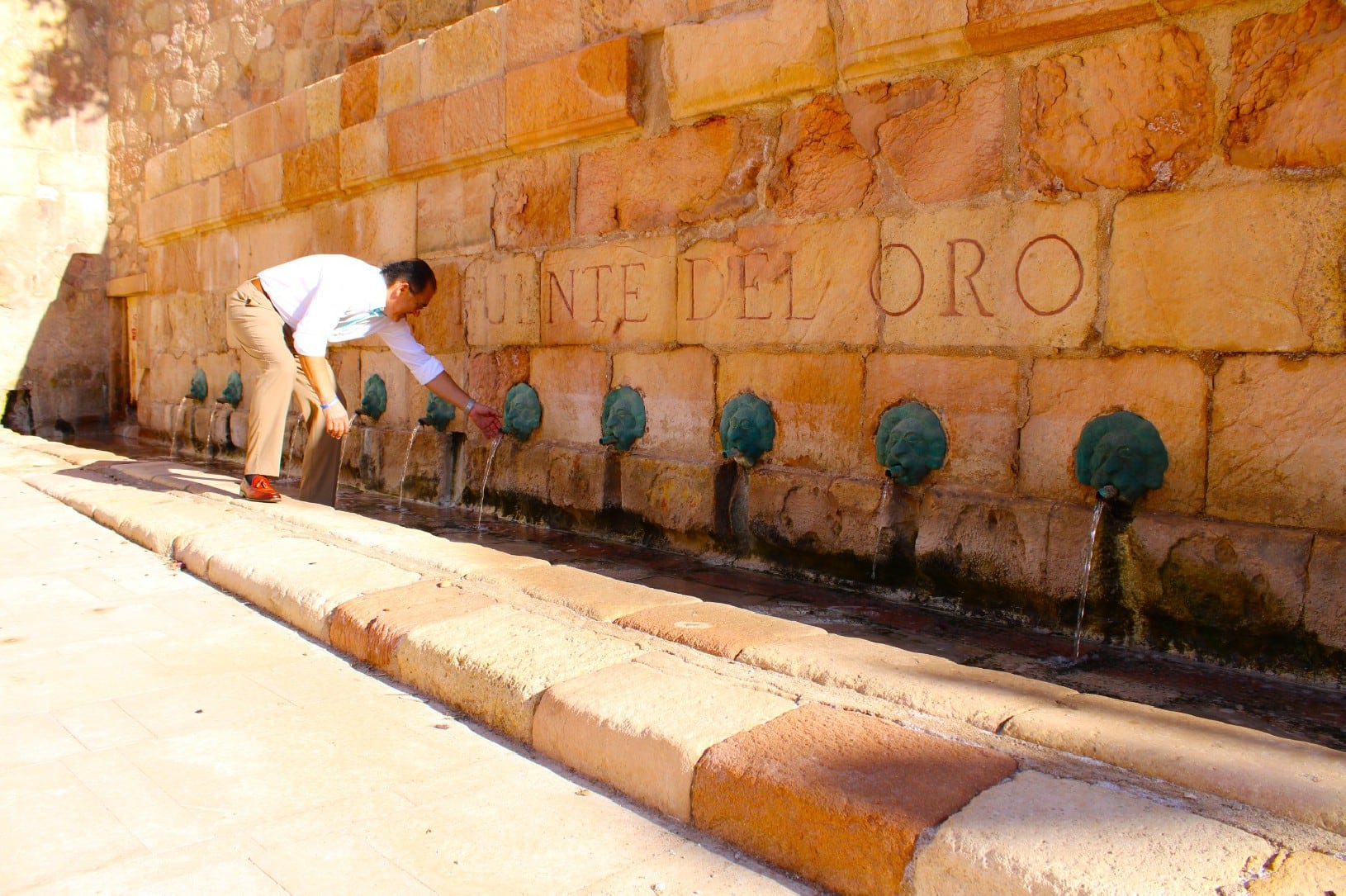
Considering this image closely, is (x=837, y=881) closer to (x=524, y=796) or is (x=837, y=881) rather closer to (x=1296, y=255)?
(x=524, y=796)

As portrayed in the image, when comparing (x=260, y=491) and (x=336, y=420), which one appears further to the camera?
(x=260, y=491)

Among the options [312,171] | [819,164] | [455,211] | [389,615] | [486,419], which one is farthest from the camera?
[312,171]

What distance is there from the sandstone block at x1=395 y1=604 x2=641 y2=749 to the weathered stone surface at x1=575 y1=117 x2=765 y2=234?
183 cm

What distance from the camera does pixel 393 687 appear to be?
248 centimetres

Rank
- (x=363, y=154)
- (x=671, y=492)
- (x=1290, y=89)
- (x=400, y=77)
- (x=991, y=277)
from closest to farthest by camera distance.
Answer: (x=1290, y=89), (x=991, y=277), (x=671, y=492), (x=400, y=77), (x=363, y=154)

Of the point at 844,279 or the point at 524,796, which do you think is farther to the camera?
the point at 844,279

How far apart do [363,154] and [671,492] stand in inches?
114

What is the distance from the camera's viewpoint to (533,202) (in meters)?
4.54

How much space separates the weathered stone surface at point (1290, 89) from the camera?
2324 mm

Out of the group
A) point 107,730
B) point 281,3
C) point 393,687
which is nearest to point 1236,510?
point 393,687

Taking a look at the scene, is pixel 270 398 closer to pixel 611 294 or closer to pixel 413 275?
pixel 413 275

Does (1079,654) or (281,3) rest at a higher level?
(281,3)

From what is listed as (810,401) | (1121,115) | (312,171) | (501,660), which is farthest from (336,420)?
(1121,115)

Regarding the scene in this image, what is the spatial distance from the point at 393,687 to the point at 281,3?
571 centimetres
